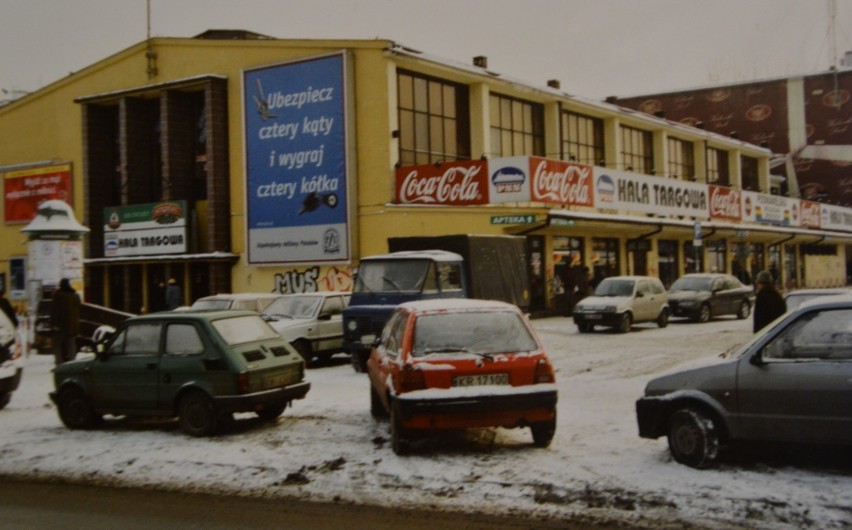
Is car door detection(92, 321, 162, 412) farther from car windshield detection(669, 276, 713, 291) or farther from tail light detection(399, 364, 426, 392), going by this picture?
car windshield detection(669, 276, 713, 291)

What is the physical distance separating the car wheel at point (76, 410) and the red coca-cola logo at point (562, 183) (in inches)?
704

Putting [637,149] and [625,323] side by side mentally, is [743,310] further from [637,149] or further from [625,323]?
[637,149]

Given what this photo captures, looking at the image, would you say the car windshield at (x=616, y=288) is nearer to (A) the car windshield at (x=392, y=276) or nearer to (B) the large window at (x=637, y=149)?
(A) the car windshield at (x=392, y=276)

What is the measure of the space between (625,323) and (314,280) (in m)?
10.3

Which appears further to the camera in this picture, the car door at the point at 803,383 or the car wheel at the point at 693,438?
the car wheel at the point at 693,438

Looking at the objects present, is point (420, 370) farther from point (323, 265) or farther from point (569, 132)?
point (569, 132)

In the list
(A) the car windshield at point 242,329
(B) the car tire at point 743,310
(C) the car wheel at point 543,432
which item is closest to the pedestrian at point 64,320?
(A) the car windshield at point 242,329

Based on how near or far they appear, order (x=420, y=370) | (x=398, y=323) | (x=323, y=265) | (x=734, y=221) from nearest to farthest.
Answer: (x=420, y=370)
(x=398, y=323)
(x=323, y=265)
(x=734, y=221)

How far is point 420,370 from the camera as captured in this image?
27.7ft

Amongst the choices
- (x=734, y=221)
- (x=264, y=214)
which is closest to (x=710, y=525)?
(x=264, y=214)

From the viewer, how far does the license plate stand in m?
8.46

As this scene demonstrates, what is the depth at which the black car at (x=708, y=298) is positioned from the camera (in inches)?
1032

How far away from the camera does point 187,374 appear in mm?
10016

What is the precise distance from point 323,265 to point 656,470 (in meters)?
20.9
